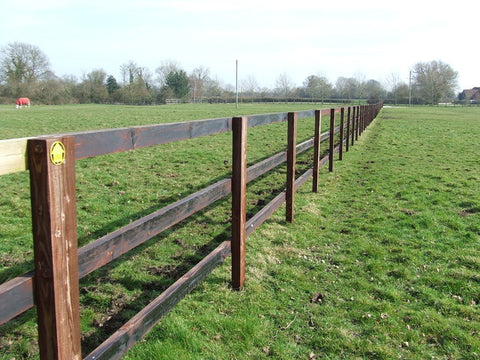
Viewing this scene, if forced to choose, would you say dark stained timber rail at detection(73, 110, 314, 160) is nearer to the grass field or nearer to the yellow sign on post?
the yellow sign on post

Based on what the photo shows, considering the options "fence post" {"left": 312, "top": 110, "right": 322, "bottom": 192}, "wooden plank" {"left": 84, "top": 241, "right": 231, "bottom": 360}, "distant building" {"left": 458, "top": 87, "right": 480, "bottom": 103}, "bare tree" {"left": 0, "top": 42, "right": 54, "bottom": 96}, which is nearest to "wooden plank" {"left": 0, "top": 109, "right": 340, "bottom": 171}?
"wooden plank" {"left": 84, "top": 241, "right": 231, "bottom": 360}

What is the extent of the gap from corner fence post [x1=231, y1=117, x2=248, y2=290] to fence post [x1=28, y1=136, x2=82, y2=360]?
1.86 meters

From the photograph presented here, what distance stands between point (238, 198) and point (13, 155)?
2.18 m

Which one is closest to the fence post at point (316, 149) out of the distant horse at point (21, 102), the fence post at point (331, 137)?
the fence post at point (331, 137)

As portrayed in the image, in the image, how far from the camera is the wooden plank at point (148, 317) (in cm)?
215

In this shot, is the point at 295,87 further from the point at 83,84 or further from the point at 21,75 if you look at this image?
the point at 21,75

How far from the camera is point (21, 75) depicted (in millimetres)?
72125

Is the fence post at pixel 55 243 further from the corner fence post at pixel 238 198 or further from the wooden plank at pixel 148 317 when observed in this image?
the corner fence post at pixel 238 198

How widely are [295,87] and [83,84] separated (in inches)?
2268

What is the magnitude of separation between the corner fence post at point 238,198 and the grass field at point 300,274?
0.19 m

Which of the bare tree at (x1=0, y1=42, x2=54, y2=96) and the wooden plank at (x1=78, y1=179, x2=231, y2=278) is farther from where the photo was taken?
the bare tree at (x1=0, y1=42, x2=54, y2=96)

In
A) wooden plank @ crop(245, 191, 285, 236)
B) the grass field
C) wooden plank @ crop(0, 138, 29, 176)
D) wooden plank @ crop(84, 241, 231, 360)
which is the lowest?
the grass field

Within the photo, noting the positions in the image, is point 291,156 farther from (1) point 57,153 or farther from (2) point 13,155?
(2) point 13,155

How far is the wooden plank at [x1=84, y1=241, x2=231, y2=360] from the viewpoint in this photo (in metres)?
2.15
